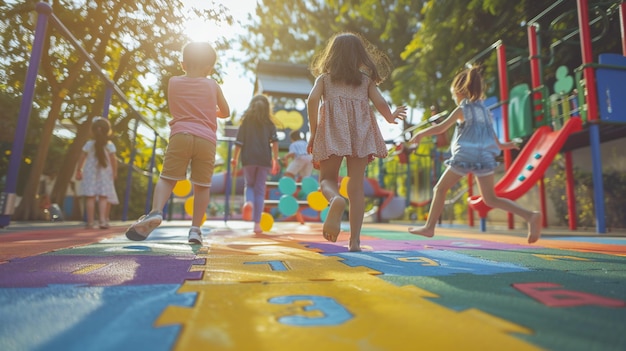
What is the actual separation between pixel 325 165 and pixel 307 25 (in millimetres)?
14035

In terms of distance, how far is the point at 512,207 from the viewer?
9.80 ft

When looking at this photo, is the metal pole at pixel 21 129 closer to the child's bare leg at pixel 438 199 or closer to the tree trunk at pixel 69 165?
the tree trunk at pixel 69 165

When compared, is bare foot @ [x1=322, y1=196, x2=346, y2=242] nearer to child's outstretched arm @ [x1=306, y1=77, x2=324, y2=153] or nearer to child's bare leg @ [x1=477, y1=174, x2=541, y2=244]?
child's outstretched arm @ [x1=306, y1=77, x2=324, y2=153]

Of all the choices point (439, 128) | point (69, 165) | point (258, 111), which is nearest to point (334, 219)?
point (439, 128)

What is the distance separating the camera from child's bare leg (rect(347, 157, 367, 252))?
2488mm

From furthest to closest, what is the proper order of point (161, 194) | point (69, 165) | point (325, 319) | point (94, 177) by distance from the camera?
point (69, 165)
point (94, 177)
point (161, 194)
point (325, 319)

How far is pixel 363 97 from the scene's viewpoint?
2553 mm

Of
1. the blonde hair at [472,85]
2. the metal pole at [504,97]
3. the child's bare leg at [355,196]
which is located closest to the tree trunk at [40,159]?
the child's bare leg at [355,196]

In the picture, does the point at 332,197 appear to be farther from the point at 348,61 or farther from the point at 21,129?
the point at 21,129

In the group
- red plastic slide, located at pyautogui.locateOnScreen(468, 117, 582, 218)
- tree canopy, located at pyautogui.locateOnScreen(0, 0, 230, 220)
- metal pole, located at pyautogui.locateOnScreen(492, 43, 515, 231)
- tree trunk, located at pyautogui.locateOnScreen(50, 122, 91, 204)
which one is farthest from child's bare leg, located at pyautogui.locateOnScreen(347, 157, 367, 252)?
tree trunk, located at pyautogui.locateOnScreen(50, 122, 91, 204)

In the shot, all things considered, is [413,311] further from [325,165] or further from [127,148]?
[127,148]

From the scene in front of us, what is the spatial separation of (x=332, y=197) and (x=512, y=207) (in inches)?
61.8

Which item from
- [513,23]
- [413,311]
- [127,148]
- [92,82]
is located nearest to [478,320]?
[413,311]

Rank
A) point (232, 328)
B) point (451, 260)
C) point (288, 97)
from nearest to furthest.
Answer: point (232, 328), point (451, 260), point (288, 97)
